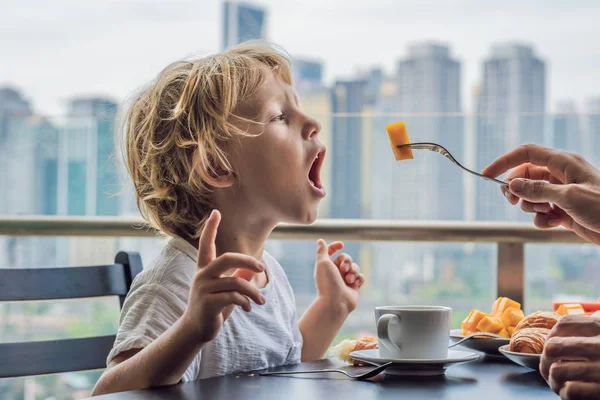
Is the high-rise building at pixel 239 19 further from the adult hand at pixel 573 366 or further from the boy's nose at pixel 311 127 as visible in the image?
the adult hand at pixel 573 366

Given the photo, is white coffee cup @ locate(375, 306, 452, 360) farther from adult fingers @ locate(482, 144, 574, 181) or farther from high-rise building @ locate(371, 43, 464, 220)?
high-rise building @ locate(371, 43, 464, 220)

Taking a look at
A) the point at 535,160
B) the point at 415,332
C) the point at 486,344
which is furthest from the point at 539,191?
the point at 415,332

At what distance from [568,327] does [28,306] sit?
1.84 m

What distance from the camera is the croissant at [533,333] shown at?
1.05 meters

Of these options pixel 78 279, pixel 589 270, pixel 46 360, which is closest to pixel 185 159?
pixel 78 279

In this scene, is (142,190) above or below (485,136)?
below

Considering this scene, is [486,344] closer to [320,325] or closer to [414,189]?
[320,325]

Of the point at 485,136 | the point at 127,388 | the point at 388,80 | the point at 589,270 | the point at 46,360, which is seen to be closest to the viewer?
the point at 127,388

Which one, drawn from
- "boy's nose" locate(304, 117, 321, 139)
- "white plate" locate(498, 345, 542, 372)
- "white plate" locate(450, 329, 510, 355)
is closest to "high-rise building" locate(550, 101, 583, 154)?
"boy's nose" locate(304, 117, 321, 139)

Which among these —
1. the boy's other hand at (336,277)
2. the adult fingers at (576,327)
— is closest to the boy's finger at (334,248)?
the boy's other hand at (336,277)

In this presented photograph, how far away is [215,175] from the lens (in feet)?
4.71

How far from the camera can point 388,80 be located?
7676mm

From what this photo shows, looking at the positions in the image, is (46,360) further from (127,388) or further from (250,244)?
(250,244)

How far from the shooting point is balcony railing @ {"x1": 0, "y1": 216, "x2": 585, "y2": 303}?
1.92m
